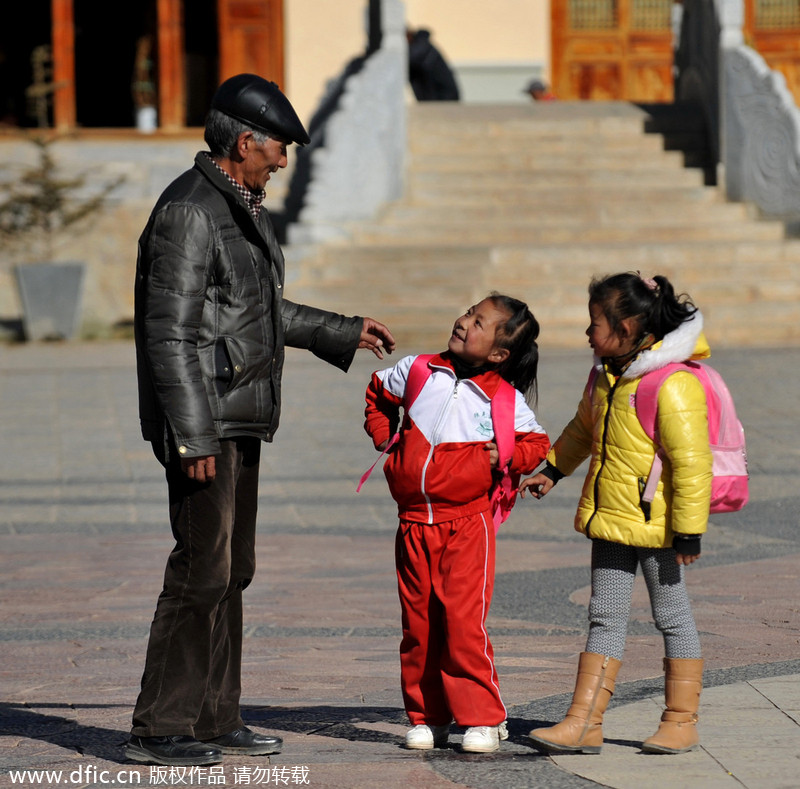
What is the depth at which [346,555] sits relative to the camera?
301 inches

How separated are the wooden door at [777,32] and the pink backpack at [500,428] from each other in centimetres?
2040

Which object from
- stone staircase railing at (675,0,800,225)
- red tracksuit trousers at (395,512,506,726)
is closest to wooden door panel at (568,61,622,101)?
stone staircase railing at (675,0,800,225)

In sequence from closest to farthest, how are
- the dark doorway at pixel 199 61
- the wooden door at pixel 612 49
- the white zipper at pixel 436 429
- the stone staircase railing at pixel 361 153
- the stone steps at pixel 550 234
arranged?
1. the white zipper at pixel 436 429
2. the stone steps at pixel 550 234
3. the stone staircase railing at pixel 361 153
4. the dark doorway at pixel 199 61
5. the wooden door at pixel 612 49

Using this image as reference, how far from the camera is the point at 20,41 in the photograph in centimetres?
2614

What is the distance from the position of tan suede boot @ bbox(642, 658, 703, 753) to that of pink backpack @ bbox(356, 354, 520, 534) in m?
0.63

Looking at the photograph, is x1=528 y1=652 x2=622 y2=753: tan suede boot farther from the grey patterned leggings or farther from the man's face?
the man's face

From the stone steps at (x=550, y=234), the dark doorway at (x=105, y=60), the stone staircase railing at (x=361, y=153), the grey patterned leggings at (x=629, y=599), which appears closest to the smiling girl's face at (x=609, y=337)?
the grey patterned leggings at (x=629, y=599)

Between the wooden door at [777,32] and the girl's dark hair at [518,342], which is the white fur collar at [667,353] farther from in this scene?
the wooden door at [777,32]

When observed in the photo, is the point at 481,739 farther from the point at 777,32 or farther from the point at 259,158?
the point at 777,32

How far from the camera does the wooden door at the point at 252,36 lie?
2291cm

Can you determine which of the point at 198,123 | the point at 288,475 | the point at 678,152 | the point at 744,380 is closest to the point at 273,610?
the point at 288,475

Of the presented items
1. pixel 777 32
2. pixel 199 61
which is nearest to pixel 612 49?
pixel 777 32

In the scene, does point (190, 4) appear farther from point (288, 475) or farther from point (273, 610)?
point (273, 610)

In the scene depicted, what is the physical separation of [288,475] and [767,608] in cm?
412
